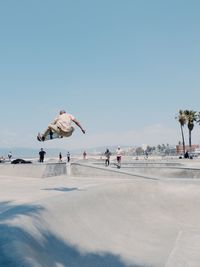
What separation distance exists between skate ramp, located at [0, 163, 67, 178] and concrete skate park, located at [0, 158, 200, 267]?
33.6ft

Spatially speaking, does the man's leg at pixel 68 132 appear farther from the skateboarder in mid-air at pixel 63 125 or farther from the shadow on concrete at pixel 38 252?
the shadow on concrete at pixel 38 252

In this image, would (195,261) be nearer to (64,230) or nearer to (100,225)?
(100,225)

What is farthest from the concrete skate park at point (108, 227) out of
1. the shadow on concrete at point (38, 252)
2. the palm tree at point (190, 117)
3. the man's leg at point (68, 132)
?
the palm tree at point (190, 117)

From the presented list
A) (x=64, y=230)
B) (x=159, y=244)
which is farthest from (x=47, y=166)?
(x=64, y=230)

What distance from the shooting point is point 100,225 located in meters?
7.98

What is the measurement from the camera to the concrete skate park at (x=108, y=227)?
16.2 ft

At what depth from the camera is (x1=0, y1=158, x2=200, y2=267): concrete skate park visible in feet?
16.2

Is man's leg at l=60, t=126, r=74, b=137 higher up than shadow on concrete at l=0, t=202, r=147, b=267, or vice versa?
man's leg at l=60, t=126, r=74, b=137

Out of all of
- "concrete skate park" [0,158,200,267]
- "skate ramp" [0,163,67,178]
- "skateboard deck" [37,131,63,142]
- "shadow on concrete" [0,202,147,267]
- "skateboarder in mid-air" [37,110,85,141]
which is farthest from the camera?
"skate ramp" [0,163,67,178]

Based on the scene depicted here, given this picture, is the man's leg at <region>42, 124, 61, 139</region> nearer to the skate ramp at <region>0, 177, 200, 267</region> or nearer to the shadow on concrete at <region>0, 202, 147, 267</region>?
the skate ramp at <region>0, 177, 200, 267</region>

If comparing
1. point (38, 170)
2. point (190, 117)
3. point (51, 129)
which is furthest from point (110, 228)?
point (190, 117)

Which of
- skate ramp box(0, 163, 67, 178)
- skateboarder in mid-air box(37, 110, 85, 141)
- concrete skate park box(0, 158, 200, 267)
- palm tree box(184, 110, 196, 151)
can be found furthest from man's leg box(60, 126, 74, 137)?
palm tree box(184, 110, 196, 151)

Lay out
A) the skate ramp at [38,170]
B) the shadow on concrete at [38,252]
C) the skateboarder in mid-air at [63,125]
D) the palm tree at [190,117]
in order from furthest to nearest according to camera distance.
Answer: the palm tree at [190,117] → the skate ramp at [38,170] → the skateboarder in mid-air at [63,125] → the shadow on concrete at [38,252]

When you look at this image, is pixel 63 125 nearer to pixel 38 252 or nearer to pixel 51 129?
pixel 51 129
